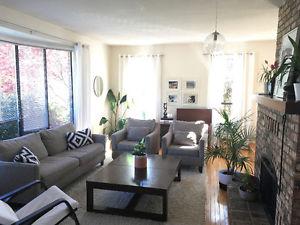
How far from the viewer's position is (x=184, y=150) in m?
4.50

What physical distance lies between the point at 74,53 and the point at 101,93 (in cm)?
143

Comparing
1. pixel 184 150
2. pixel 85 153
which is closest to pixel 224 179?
pixel 184 150

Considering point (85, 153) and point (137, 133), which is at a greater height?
point (137, 133)

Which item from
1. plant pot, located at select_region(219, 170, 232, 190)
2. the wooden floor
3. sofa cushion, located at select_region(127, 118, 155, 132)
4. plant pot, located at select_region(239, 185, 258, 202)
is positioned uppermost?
sofa cushion, located at select_region(127, 118, 155, 132)

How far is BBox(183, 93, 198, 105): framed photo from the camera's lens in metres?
6.46

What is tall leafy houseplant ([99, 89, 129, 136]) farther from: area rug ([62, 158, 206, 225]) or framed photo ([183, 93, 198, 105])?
area rug ([62, 158, 206, 225])

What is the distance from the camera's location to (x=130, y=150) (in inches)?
188

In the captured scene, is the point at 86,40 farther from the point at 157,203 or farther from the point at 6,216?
the point at 6,216

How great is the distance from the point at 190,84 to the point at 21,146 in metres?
4.21

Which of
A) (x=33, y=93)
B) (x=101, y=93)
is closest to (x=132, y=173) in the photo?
(x=33, y=93)

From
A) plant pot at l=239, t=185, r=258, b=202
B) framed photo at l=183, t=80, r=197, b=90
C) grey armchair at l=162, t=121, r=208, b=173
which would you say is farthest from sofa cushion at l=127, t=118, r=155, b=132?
plant pot at l=239, t=185, r=258, b=202

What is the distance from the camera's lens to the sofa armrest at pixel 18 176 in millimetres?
3059

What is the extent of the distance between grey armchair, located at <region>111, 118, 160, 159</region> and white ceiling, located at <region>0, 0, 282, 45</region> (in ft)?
6.14

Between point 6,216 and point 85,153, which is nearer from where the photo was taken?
point 6,216
